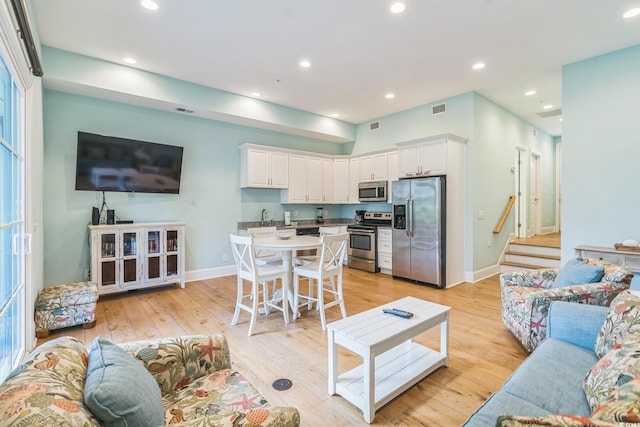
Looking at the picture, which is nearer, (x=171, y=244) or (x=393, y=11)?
(x=393, y=11)

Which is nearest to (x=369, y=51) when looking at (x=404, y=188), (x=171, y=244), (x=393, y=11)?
(x=393, y=11)

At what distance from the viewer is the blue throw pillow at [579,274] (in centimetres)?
250

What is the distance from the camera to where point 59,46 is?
11.8 feet

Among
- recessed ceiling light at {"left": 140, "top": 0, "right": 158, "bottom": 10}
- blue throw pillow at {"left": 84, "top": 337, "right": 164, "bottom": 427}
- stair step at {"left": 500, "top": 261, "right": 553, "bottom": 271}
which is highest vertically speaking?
recessed ceiling light at {"left": 140, "top": 0, "right": 158, "bottom": 10}

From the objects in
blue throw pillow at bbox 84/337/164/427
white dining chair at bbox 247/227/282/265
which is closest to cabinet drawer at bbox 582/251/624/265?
white dining chair at bbox 247/227/282/265

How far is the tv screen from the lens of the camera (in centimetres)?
413

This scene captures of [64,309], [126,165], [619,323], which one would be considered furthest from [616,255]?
[126,165]

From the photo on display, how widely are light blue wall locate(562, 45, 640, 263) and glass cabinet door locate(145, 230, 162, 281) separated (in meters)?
5.68

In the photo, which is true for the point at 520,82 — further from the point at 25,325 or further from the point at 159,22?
the point at 25,325

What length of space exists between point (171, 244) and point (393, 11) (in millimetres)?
4181

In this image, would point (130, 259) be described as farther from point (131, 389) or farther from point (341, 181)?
point (341, 181)

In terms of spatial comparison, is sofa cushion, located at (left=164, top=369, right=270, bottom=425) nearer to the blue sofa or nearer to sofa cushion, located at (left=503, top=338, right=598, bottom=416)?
the blue sofa

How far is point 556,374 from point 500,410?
0.52 m

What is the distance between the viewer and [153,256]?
14.7ft
